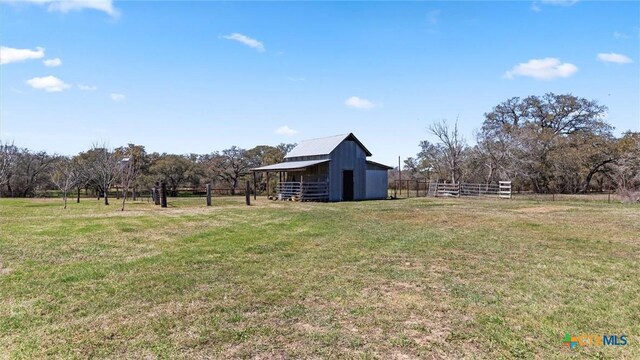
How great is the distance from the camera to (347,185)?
28922 millimetres

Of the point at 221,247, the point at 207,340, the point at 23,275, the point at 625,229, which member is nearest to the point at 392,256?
the point at 221,247

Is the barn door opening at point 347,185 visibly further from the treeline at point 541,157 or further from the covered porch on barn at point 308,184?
the treeline at point 541,157

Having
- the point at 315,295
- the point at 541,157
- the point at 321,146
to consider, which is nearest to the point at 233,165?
the point at 321,146

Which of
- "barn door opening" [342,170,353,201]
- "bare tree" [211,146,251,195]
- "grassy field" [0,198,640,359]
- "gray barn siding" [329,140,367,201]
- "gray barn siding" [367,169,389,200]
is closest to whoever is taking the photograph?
Answer: "grassy field" [0,198,640,359]

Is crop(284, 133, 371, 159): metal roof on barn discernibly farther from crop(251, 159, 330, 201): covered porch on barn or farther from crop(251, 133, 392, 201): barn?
crop(251, 159, 330, 201): covered porch on barn

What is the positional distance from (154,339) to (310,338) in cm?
162

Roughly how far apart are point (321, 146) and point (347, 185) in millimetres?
4004

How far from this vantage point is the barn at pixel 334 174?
2764 centimetres

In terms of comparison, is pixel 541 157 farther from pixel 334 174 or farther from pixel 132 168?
pixel 132 168

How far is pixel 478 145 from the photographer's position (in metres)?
40.5

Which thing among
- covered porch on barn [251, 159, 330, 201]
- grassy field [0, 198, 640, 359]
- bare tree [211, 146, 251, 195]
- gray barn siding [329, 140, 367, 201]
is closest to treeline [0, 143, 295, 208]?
bare tree [211, 146, 251, 195]

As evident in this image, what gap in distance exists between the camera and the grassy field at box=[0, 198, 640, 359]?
375cm

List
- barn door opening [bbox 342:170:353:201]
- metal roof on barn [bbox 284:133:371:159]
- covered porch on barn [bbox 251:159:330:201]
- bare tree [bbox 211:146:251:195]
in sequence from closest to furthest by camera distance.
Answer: covered porch on barn [bbox 251:159:330:201], metal roof on barn [bbox 284:133:371:159], barn door opening [bbox 342:170:353:201], bare tree [bbox 211:146:251:195]

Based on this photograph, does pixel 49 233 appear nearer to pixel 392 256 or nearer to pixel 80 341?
pixel 80 341
